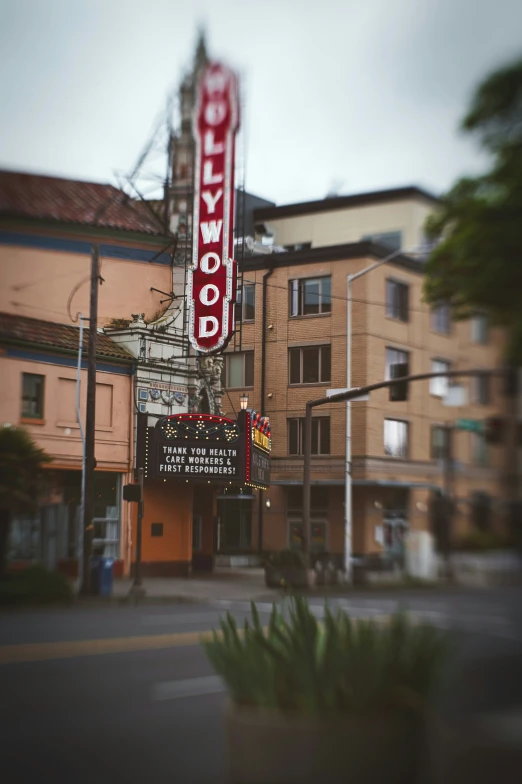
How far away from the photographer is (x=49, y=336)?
2.87 meters

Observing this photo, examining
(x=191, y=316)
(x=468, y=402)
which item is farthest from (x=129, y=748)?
(x=468, y=402)

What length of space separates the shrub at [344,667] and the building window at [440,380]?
24.7 inches

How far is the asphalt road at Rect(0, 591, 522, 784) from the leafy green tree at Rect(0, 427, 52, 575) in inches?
11.5

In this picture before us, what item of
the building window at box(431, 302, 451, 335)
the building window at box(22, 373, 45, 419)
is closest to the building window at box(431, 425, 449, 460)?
the building window at box(431, 302, 451, 335)

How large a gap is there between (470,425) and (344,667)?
837 mm

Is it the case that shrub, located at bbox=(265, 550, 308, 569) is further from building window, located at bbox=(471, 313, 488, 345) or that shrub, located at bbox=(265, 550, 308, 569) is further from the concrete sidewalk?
building window, located at bbox=(471, 313, 488, 345)

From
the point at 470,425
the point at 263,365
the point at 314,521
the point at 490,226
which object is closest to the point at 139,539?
the point at 314,521

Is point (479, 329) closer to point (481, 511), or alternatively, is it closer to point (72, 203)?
point (481, 511)

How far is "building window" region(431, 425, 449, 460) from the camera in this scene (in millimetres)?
2408

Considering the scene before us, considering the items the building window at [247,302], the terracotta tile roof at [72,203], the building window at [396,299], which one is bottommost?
the building window at [396,299]

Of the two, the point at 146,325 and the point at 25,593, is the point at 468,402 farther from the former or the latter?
the point at 25,593

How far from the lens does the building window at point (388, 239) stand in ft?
8.58

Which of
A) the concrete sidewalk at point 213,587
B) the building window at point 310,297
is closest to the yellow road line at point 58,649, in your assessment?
the concrete sidewalk at point 213,587

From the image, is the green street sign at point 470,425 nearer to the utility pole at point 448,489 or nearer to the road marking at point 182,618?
the utility pole at point 448,489
